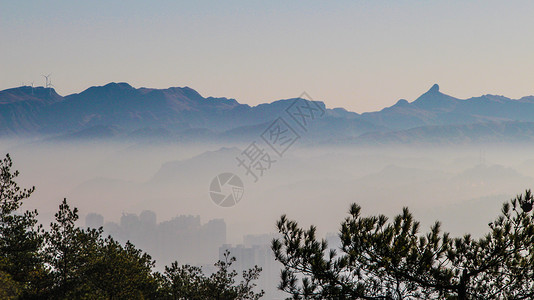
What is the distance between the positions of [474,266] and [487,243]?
2.31 feet

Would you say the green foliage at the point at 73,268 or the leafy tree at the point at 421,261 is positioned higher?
the green foliage at the point at 73,268

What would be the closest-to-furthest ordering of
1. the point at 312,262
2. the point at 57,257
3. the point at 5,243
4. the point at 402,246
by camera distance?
the point at 402,246 → the point at 312,262 → the point at 57,257 → the point at 5,243

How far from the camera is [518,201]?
14.1 meters

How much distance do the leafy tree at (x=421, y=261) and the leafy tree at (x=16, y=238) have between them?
1422cm

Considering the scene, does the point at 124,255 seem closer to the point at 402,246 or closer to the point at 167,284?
the point at 167,284

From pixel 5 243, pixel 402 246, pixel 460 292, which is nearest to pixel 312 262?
pixel 402 246

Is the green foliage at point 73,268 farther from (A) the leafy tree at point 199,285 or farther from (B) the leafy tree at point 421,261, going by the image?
(B) the leafy tree at point 421,261

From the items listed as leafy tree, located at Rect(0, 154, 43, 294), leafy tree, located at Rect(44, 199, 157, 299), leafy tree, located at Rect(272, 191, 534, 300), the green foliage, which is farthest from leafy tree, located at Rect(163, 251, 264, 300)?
leafy tree, located at Rect(272, 191, 534, 300)

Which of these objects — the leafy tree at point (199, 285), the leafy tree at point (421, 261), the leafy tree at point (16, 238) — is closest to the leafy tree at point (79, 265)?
the leafy tree at point (16, 238)

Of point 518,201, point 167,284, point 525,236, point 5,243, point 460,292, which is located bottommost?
point 460,292

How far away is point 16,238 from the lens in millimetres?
26125

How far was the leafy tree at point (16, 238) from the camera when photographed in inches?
939

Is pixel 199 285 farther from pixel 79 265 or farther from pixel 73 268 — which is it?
pixel 73 268

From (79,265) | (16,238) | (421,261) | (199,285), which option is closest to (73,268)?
(79,265)
